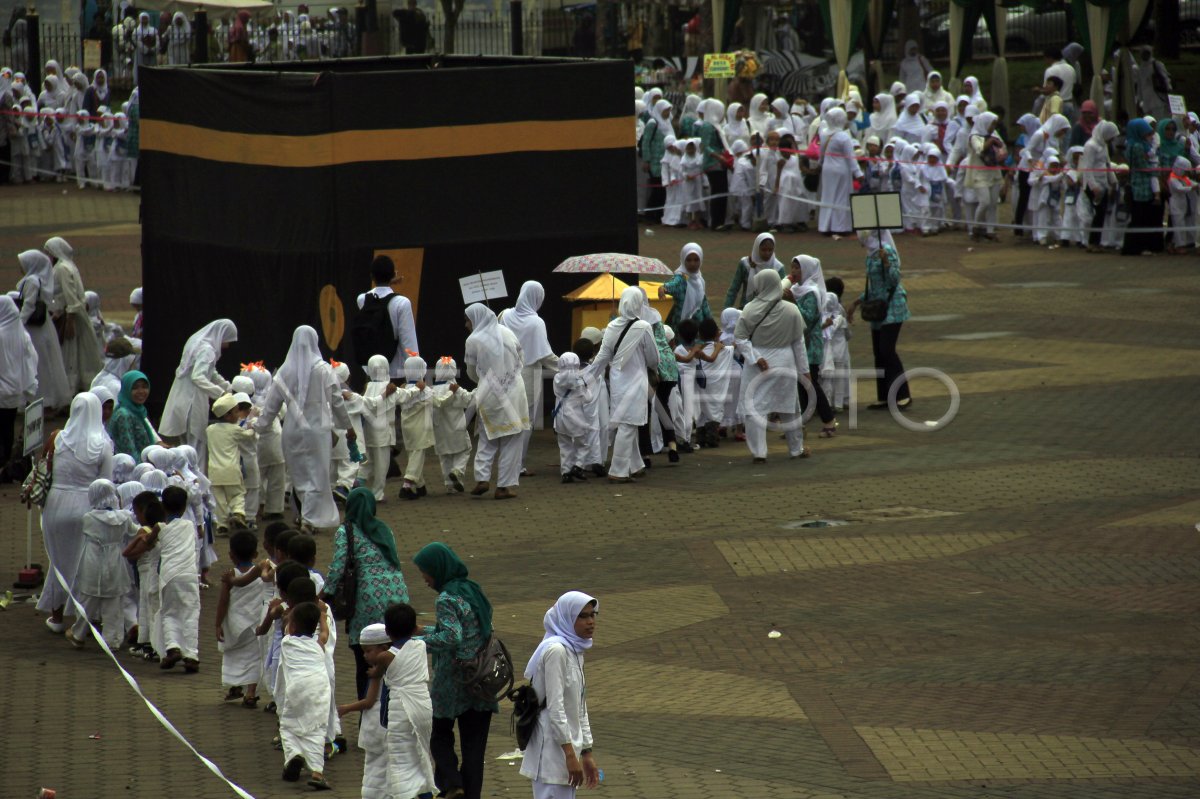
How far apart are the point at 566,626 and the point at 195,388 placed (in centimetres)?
692

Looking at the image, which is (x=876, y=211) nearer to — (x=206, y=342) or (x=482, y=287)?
(x=482, y=287)

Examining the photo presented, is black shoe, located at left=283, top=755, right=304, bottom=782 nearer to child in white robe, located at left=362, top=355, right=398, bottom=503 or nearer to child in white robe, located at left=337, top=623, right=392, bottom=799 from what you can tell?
child in white robe, located at left=337, top=623, right=392, bottom=799

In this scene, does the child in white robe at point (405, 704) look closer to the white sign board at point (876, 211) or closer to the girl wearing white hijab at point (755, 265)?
the girl wearing white hijab at point (755, 265)

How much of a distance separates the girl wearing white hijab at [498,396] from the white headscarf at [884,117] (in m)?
17.3

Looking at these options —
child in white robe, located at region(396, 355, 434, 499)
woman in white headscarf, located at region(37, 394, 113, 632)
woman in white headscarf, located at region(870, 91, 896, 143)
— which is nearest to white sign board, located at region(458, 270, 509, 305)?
child in white robe, located at region(396, 355, 434, 499)

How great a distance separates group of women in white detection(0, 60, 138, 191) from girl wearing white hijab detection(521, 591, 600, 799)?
2725 centimetres

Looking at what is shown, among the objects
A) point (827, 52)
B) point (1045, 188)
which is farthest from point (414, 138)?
point (827, 52)

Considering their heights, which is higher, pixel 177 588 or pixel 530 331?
pixel 530 331

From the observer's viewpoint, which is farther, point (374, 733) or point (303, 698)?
point (303, 698)

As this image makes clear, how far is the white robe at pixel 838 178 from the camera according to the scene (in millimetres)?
27781

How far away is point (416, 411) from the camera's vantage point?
1402 centimetres

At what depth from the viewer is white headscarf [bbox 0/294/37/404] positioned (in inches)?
597

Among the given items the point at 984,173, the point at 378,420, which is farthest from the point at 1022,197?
the point at 378,420

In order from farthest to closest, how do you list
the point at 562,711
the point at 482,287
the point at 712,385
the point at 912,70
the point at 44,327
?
the point at 912,70 → the point at 44,327 → the point at 482,287 → the point at 712,385 → the point at 562,711
